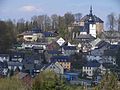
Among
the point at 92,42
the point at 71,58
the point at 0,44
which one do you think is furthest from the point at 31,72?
the point at 92,42

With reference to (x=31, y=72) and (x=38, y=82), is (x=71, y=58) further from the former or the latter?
(x=38, y=82)

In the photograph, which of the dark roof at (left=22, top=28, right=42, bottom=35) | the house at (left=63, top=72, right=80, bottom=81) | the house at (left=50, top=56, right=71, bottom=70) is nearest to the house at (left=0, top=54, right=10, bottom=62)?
the house at (left=50, top=56, right=71, bottom=70)

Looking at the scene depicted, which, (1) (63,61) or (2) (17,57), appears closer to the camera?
(1) (63,61)

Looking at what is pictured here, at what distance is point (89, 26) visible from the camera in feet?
68.7

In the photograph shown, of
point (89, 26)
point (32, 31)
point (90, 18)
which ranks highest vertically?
point (90, 18)

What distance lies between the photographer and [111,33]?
19.8 meters

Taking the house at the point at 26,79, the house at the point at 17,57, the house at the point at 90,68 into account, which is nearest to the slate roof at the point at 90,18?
the house at the point at 17,57

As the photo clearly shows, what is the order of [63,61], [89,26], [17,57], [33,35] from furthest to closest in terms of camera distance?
[89,26] → [33,35] → [17,57] → [63,61]

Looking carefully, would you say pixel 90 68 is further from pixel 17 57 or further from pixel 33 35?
pixel 33 35

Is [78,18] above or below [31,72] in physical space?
above

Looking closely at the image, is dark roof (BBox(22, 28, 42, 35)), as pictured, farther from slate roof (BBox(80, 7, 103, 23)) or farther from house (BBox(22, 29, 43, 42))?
slate roof (BBox(80, 7, 103, 23))

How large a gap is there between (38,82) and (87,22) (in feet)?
56.1

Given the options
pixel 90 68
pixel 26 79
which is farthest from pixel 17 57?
pixel 26 79

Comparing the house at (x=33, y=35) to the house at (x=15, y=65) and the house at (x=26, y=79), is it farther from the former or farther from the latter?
the house at (x=26, y=79)
